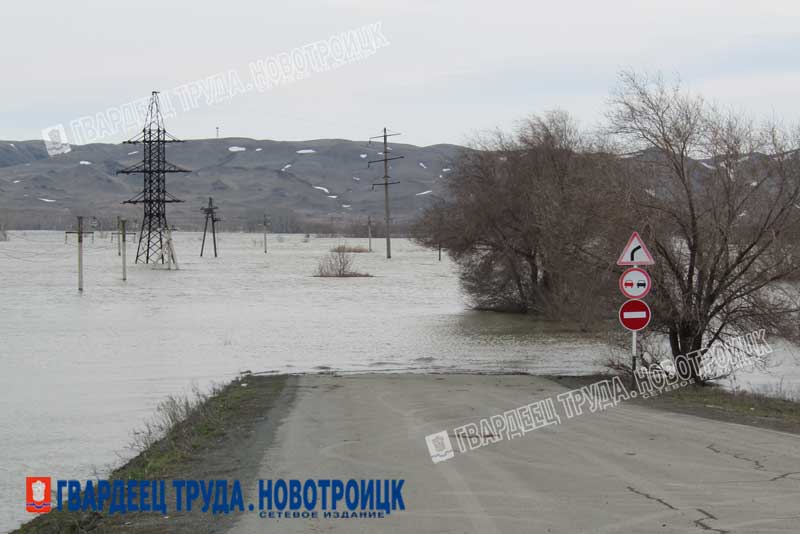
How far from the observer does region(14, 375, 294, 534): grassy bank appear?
781 cm

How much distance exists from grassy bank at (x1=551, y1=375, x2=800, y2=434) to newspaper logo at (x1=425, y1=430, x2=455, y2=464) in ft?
14.5

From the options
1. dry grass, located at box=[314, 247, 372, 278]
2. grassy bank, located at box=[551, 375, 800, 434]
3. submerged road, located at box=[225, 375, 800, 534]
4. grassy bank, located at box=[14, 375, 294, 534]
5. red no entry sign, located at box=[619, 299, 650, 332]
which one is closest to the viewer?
submerged road, located at box=[225, 375, 800, 534]

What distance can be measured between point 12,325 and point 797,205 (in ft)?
85.6

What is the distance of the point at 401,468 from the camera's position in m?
9.34

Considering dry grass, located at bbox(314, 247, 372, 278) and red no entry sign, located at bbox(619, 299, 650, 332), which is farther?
dry grass, located at bbox(314, 247, 372, 278)

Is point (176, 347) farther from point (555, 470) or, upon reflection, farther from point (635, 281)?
point (555, 470)

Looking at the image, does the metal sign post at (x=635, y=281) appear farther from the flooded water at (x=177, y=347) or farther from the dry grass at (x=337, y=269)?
the dry grass at (x=337, y=269)

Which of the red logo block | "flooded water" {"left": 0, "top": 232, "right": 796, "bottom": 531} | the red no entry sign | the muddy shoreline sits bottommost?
"flooded water" {"left": 0, "top": 232, "right": 796, "bottom": 531}

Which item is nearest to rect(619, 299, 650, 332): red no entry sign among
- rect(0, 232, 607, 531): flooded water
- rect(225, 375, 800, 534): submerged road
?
rect(225, 375, 800, 534): submerged road

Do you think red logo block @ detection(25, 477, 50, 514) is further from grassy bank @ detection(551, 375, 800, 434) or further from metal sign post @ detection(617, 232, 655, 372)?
metal sign post @ detection(617, 232, 655, 372)

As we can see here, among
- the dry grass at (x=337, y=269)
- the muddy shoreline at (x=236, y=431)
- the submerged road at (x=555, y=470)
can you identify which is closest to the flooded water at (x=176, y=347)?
the muddy shoreline at (x=236, y=431)

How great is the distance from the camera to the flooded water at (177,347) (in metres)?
13.9

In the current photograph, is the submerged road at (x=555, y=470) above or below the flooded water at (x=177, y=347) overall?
above

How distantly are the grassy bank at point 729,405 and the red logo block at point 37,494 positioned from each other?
29.4ft
